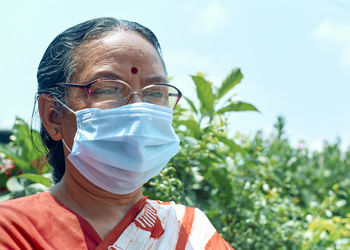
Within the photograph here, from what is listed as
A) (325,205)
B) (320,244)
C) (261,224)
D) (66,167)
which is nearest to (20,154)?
(66,167)

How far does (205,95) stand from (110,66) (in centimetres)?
104

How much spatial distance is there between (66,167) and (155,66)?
1.79 ft

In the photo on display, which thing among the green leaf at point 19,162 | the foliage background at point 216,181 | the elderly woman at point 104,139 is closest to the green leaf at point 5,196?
the foliage background at point 216,181

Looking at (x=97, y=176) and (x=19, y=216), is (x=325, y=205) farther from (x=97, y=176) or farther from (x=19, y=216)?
(x=19, y=216)

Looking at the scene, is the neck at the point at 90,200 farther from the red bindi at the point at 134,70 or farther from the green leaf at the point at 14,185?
the green leaf at the point at 14,185

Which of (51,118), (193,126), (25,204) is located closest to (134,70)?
(51,118)

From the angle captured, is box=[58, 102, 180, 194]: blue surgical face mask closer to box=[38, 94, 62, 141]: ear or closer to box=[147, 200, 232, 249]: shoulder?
box=[38, 94, 62, 141]: ear

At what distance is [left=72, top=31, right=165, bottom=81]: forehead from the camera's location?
159 cm

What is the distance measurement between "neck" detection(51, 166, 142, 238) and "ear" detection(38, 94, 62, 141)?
5.8 inches

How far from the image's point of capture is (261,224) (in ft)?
8.48

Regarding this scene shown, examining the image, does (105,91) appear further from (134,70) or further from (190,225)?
(190,225)

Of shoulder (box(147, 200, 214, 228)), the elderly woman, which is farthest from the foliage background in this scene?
the elderly woman

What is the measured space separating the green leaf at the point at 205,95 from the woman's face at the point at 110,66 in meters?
0.85

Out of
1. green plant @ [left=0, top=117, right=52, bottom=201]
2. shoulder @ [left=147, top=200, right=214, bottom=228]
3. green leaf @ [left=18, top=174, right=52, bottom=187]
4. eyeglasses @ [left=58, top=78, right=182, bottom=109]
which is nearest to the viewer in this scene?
eyeglasses @ [left=58, top=78, right=182, bottom=109]
